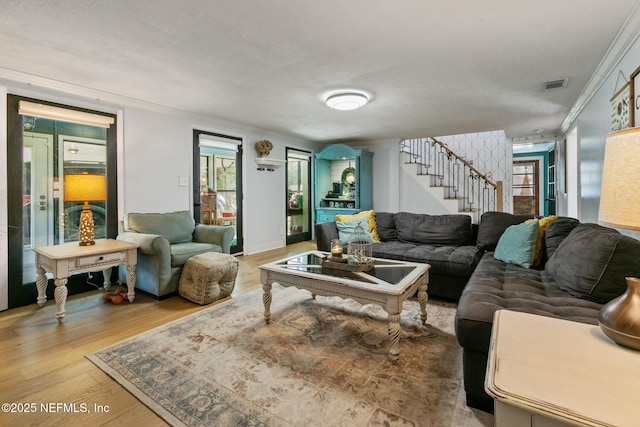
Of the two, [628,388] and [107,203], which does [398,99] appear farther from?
[107,203]

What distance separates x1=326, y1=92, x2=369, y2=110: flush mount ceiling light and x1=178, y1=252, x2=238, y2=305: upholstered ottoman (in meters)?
2.15

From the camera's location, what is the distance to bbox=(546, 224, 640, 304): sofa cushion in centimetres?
Result: 161

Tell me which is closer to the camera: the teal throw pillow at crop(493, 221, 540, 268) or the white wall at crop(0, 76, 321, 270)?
the teal throw pillow at crop(493, 221, 540, 268)

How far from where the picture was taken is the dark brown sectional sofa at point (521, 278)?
5.08ft

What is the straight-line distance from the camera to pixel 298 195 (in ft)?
22.3

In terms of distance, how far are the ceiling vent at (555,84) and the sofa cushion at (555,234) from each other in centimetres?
158

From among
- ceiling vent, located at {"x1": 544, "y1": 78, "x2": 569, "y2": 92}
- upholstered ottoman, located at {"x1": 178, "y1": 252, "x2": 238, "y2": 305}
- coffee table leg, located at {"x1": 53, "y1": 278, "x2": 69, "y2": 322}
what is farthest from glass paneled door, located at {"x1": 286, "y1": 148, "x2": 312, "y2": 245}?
ceiling vent, located at {"x1": 544, "y1": 78, "x2": 569, "y2": 92}

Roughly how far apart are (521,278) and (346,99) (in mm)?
2465

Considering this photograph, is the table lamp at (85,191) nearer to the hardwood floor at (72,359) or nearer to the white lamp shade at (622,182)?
the hardwood floor at (72,359)

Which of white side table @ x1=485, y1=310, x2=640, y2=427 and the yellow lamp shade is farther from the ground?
the yellow lamp shade

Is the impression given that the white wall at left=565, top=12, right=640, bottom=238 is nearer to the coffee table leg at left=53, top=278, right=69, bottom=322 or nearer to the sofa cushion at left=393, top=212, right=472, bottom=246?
the sofa cushion at left=393, top=212, right=472, bottom=246

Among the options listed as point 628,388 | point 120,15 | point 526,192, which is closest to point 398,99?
point 120,15

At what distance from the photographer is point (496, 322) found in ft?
3.72

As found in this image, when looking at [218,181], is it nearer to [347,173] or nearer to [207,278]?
[207,278]
